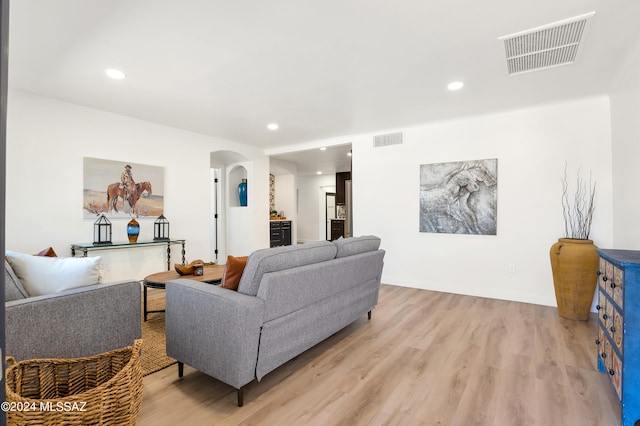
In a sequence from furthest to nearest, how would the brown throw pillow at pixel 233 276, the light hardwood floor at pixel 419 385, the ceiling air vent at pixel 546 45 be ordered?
the ceiling air vent at pixel 546 45, the brown throw pillow at pixel 233 276, the light hardwood floor at pixel 419 385

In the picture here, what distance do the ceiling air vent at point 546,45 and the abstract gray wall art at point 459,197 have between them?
5.17ft

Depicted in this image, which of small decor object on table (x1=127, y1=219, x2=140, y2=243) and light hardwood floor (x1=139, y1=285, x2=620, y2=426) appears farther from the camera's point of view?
small decor object on table (x1=127, y1=219, x2=140, y2=243)

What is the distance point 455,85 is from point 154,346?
380cm

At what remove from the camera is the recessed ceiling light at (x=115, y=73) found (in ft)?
9.57

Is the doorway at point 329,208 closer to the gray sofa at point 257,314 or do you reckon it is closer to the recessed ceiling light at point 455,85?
the recessed ceiling light at point 455,85

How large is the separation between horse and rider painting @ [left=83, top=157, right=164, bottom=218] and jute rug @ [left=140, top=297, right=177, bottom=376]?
1.60 meters

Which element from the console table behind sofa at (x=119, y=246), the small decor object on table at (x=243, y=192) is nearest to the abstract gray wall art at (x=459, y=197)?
the console table behind sofa at (x=119, y=246)

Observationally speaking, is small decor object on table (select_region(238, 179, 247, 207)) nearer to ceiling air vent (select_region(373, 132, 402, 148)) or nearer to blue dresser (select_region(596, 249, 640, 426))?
ceiling air vent (select_region(373, 132, 402, 148))

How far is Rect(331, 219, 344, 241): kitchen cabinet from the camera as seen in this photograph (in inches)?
373

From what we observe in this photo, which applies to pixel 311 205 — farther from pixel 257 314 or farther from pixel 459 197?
pixel 257 314

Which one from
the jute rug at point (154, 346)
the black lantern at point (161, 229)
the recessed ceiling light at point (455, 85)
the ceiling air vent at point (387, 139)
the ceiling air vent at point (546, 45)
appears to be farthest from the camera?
the ceiling air vent at point (387, 139)

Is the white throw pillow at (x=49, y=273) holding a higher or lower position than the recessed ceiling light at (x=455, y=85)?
lower

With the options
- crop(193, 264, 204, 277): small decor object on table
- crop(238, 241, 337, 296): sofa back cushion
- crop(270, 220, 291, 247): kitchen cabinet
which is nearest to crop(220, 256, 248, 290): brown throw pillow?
crop(238, 241, 337, 296): sofa back cushion

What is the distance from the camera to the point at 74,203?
3896 mm
